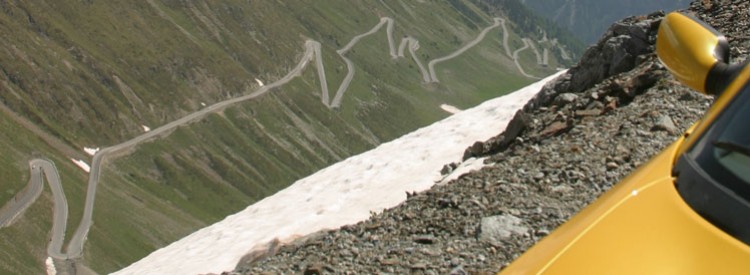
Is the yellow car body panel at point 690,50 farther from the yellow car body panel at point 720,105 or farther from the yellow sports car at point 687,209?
the yellow car body panel at point 720,105

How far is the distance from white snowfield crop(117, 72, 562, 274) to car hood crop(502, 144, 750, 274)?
13.2 m

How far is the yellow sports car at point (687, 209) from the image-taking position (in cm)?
458

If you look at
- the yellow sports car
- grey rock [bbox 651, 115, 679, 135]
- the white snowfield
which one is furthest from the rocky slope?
the yellow sports car

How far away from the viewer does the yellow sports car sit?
458cm

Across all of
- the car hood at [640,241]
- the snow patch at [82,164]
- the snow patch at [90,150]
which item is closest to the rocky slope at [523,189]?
the car hood at [640,241]

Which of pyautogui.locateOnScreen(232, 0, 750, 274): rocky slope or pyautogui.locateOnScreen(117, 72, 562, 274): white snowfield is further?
pyautogui.locateOnScreen(117, 72, 562, 274): white snowfield

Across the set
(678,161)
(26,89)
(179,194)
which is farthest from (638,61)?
(26,89)

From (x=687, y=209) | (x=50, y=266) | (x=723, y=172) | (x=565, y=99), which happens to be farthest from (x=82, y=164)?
(x=687, y=209)

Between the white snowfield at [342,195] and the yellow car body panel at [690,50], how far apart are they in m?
12.4

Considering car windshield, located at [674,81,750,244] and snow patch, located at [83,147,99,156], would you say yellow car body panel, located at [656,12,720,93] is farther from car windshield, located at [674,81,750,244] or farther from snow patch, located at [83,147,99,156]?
snow patch, located at [83,147,99,156]

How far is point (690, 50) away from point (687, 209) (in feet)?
5.55

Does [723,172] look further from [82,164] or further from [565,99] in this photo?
[82,164]

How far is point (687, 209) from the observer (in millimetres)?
5055

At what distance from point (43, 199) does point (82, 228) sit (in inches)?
395
